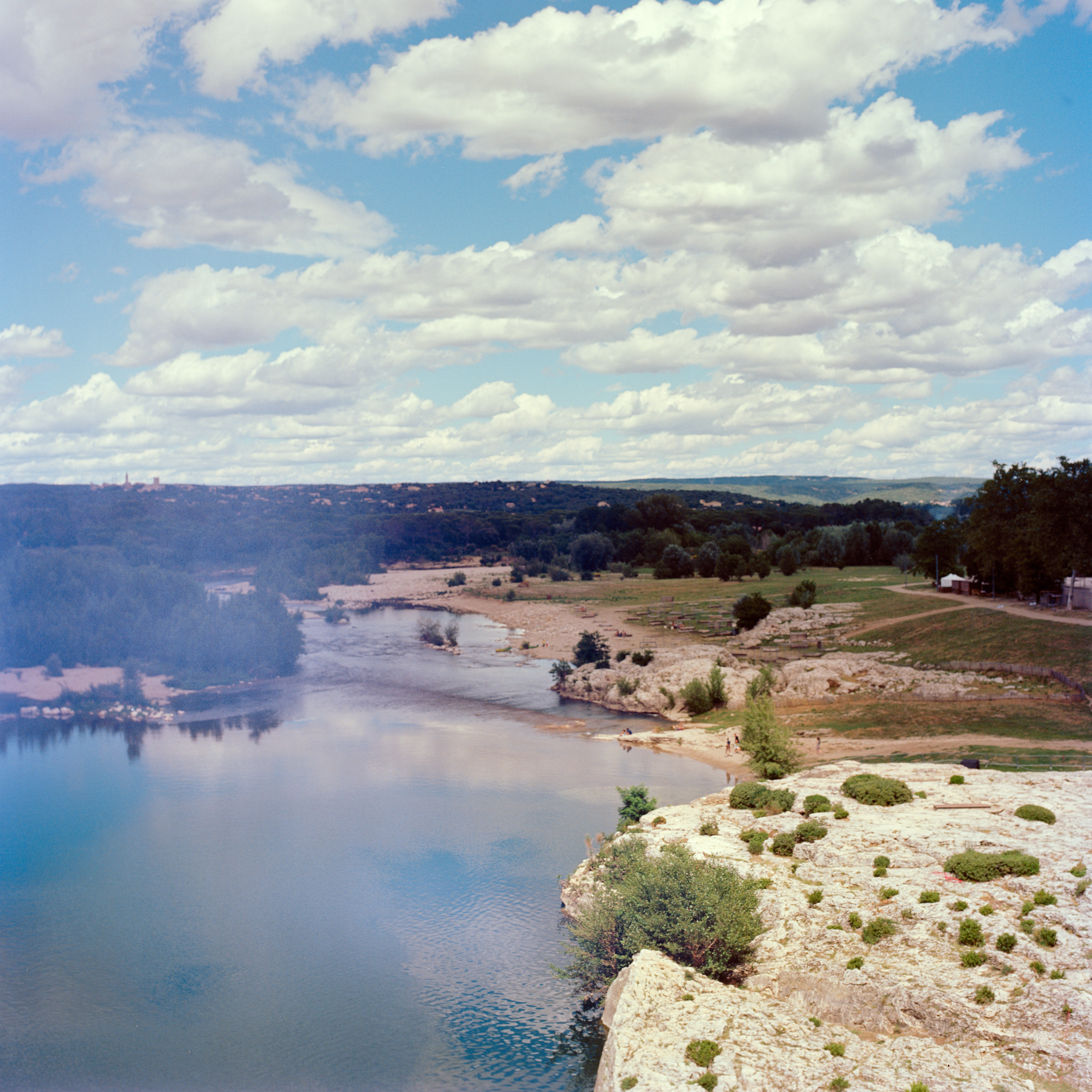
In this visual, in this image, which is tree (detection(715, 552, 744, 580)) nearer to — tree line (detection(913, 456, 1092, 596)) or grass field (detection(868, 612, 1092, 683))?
tree line (detection(913, 456, 1092, 596))

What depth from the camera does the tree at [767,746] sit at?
4450cm

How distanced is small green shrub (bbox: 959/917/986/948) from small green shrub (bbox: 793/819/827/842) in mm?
7603

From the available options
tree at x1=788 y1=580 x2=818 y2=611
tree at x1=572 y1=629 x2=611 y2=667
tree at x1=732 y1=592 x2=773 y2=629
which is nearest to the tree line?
tree at x1=788 y1=580 x2=818 y2=611

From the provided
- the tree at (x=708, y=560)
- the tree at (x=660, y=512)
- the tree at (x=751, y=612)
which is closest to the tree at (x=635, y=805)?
the tree at (x=751, y=612)

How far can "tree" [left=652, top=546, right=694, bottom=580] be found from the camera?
133 metres

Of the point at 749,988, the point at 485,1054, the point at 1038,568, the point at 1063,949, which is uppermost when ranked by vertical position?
the point at 1038,568

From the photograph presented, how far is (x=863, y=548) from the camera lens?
A: 12606 centimetres

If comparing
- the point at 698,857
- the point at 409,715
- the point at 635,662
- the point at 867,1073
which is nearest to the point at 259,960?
the point at 698,857

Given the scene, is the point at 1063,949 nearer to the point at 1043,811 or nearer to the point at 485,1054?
the point at 1043,811

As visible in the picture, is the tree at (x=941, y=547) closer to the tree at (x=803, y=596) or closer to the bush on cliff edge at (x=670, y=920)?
the tree at (x=803, y=596)

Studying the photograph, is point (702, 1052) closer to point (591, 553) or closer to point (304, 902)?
point (304, 902)

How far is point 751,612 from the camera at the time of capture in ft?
289

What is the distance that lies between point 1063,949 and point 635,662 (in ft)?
173

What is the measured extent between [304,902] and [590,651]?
1921 inches
